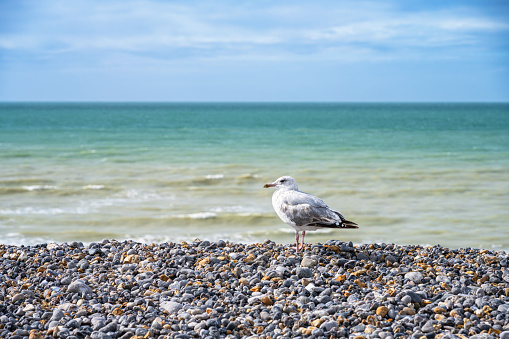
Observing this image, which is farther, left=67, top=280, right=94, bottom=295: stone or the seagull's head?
the seagull's head

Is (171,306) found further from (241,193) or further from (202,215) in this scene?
(241,193)

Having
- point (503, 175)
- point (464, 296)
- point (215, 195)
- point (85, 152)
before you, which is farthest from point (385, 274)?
point (85, 152)

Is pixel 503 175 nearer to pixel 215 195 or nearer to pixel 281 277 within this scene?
pixel 215 195

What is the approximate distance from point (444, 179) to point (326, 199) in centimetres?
464

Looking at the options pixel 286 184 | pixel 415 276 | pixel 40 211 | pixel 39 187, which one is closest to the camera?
pixel 415 276

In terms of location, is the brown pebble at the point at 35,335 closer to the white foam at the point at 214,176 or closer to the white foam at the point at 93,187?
the white foam at the point at 93,187

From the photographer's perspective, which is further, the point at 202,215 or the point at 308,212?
the point at 202,215

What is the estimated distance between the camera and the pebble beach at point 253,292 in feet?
13.7

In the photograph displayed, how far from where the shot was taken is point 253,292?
493 cm

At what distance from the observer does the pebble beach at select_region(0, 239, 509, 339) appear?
419cm

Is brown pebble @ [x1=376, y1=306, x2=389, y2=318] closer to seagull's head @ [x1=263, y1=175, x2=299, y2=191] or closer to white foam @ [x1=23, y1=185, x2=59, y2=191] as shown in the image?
seagull's head @ [x1=263, y1=175, x2=299, y2=191]

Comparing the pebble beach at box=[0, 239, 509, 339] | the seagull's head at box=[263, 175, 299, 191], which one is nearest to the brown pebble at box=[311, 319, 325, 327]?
the pebble beach at box=[0, 239, 509, 339]

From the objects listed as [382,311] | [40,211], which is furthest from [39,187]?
[382,311]

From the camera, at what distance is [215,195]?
532 inches
